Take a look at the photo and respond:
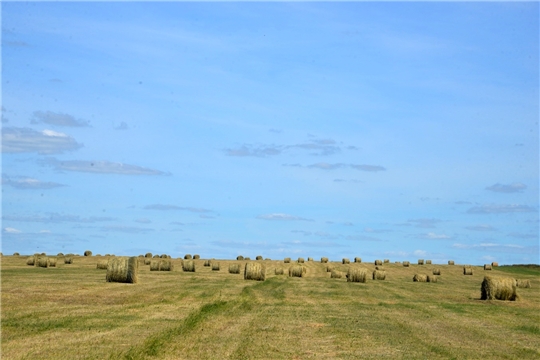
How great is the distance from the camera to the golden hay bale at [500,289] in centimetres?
3603

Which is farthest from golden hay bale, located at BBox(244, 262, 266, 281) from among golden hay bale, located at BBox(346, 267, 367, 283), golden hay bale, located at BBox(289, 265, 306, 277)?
golden hay bale, located at BBox(289, 265, 306, 277)

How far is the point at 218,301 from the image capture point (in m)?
29.8

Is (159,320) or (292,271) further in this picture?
(292,271)

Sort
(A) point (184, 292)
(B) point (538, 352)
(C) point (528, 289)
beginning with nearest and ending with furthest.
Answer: (B) point (538, 352) < (A) point (184, 292) < (C) point (528, 289)

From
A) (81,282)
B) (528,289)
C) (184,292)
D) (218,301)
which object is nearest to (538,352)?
(218,301)

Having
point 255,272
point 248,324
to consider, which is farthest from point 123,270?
point 248,324

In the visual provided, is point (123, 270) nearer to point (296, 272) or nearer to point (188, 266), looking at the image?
point (188, 266)

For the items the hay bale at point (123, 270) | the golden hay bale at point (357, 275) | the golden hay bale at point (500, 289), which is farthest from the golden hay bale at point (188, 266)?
the golden hay bale at point (500, 289)

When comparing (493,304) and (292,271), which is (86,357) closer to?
(493,304)

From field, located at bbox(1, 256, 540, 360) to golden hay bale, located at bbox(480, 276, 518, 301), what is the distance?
1.94 feet

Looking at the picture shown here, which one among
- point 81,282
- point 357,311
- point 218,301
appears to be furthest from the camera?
point 81,282

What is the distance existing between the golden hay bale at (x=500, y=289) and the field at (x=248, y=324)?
59 centimetres

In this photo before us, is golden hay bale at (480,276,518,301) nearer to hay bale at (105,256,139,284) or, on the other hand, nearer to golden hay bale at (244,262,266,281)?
golden hay bale at (244,262,266,281)

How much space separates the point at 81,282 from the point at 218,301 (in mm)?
11422
